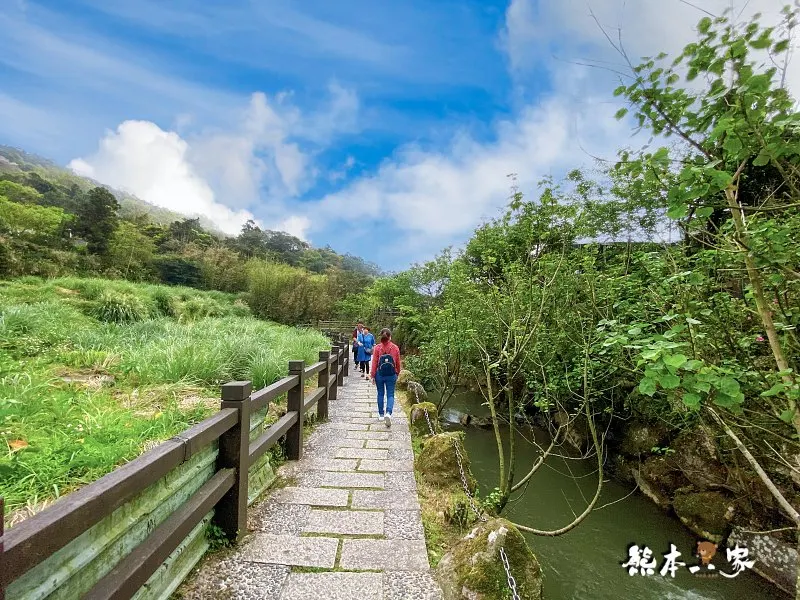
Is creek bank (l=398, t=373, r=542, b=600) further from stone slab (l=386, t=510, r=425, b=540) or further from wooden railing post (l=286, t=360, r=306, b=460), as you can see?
wooden railing post (l=286, t=360, r=306, b=460)

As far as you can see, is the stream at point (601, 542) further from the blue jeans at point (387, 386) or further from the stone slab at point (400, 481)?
the stone slab at point (400, 481)

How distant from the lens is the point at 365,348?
10.8 meters

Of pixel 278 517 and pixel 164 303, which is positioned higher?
pixel 164 303

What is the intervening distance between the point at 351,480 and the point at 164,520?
6.54 ft

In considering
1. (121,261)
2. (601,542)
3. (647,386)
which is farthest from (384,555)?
(121,261)

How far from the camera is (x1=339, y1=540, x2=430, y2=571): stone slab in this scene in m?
2.45

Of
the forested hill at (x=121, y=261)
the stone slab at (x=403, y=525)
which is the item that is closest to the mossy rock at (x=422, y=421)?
the stone slab at (x=403, y=525)

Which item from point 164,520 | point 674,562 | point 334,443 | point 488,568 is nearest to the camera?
point 164,520

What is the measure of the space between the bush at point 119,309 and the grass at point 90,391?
1.76 m

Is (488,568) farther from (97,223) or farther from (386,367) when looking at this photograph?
(97,223)

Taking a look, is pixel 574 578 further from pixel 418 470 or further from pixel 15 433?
pixel 15 433

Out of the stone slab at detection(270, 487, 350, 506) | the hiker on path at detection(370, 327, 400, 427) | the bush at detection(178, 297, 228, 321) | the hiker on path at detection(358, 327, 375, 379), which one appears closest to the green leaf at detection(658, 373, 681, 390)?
the stone slab at detection(270, 487, 350, 506)

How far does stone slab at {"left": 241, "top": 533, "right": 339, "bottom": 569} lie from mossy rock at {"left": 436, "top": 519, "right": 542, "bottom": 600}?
0.72m

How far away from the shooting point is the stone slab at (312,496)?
10.7 feet
